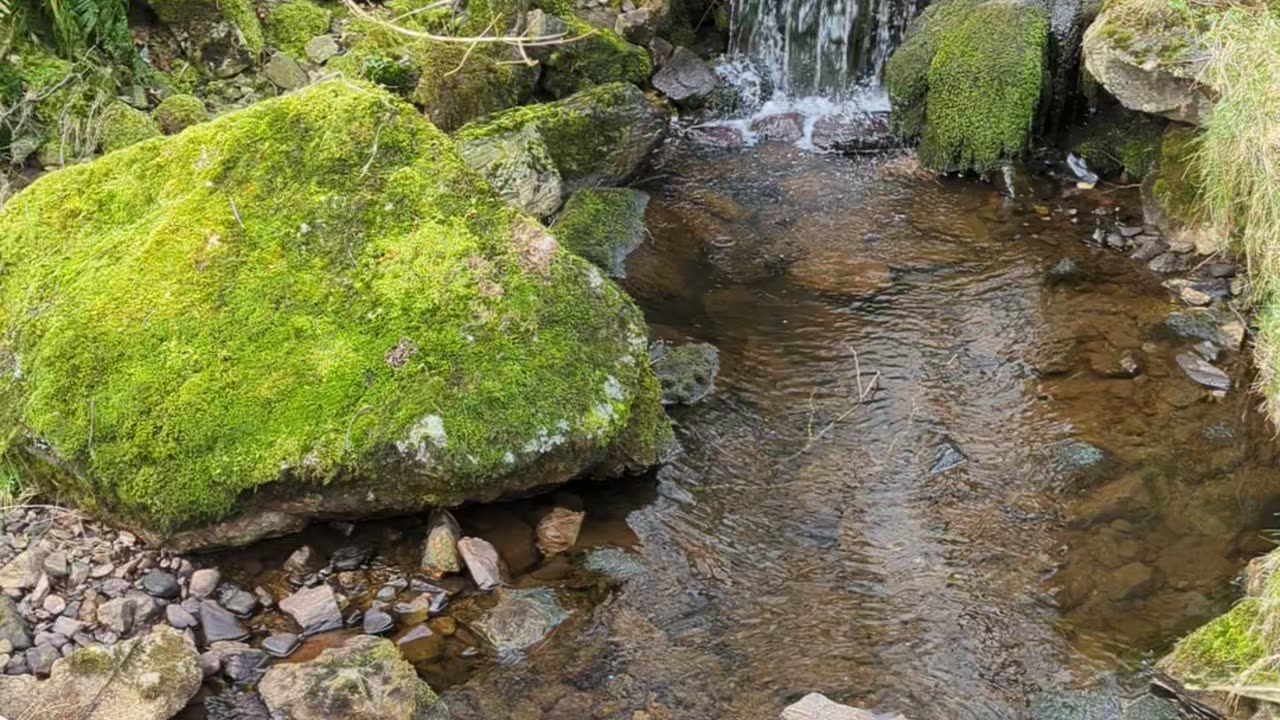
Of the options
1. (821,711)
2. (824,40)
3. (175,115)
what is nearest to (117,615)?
(821,711)

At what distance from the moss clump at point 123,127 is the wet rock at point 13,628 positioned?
3512 millimetres

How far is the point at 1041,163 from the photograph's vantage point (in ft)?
26.2

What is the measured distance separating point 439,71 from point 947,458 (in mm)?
4775

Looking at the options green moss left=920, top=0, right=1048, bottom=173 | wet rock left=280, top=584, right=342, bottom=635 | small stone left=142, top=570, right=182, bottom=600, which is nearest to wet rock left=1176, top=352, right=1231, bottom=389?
green moss left=920, top=0, right=1048, bottom=173

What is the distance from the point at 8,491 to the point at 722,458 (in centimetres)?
319

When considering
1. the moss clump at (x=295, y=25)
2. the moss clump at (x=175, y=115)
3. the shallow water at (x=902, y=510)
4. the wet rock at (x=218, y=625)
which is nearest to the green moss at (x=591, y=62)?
the moss clump at (x=295, y=25)

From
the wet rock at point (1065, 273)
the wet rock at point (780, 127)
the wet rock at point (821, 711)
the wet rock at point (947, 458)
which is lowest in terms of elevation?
the wet rock at point (821, 711)

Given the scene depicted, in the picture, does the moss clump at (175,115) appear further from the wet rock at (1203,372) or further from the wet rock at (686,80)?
the wet rock at (1203,372)

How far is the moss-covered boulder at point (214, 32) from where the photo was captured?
24.6 feet

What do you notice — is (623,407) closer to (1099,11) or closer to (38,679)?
(38,679)

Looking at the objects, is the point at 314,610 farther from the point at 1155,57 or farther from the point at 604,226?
the point at 1155,57

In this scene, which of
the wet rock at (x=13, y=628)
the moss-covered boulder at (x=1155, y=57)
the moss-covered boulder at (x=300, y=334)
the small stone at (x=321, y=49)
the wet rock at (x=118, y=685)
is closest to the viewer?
the wet rock at (x=118, y=685)

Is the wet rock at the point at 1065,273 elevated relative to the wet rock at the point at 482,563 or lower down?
elevated

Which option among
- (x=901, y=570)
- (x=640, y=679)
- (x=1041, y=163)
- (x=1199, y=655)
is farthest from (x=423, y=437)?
(x=1041, y=163)
